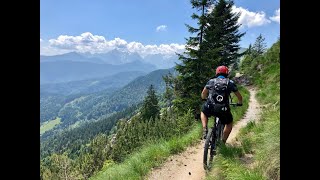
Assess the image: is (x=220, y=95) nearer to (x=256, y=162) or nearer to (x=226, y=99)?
(x=226, y=99)

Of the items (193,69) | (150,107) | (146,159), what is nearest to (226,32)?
(193,69)

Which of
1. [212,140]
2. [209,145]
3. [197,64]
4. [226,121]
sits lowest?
[209,145]

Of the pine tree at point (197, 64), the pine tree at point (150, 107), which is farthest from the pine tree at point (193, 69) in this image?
the pine tree at point (150, 107)

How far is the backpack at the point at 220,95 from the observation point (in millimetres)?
6957

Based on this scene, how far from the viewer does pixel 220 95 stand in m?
6.96

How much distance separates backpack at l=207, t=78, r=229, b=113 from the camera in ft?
22.8

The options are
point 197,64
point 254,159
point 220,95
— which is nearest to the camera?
point 254,159

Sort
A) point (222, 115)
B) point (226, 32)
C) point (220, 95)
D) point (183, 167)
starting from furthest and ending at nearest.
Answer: point (226, 32)
point (183, 167)
point (222, 115)
point (220, 95)

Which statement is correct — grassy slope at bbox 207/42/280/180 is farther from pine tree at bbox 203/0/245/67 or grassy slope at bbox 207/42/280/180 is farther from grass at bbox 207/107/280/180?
pine tree at bbox 203/0/245/67

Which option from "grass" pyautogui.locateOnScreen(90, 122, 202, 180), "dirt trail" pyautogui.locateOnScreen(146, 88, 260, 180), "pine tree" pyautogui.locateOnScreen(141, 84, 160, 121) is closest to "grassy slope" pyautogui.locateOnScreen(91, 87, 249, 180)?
"grass" pyautogui.locateOnScreen(90, 122, 202, 180)
